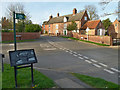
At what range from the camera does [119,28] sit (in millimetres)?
44500

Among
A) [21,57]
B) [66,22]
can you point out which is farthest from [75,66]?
[66,22]

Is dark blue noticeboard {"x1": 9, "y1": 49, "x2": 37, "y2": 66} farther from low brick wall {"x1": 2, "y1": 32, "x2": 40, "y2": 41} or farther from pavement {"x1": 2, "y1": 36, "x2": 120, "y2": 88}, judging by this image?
low brick wall {"x1": 2, "y1": 32, "x2": 40, "y2": 41}

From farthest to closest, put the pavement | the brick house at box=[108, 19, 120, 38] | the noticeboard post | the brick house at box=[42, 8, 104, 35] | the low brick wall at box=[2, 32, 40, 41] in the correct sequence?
the brick house at box=[108, 19, 120, 38] < the brick house at box=[42, 8, 104, 35] < the low brick wall at box=[2, 32, 40, 41] < the pavement < the noticeboard post

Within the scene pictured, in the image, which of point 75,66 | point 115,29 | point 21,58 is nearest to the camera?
point 21,58

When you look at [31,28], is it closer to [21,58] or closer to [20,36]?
[20,36]

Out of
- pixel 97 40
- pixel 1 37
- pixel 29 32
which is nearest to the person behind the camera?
pixel 97 40

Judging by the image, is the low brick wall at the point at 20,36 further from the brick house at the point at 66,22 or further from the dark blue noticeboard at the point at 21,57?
the dark blue noticeboard at the point at 21,57

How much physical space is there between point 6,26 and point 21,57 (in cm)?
3598

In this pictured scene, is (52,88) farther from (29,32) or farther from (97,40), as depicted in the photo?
(29,32)

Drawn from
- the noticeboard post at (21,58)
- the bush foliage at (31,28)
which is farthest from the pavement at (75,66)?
the bush foliage at (31,28)

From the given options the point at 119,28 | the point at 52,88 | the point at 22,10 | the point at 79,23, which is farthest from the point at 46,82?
the point at 119,28

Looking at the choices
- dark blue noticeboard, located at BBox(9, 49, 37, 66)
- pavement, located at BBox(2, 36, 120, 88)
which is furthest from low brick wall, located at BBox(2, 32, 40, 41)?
dark blue noticeboard, located at BBox(9, 49, 37, 66)

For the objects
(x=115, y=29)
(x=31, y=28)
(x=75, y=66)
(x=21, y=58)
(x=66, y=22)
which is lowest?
(x=75, y=66)

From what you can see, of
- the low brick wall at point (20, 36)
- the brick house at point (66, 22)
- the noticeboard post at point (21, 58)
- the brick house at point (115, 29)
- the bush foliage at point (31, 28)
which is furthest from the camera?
the brick house at point (115, 29)
